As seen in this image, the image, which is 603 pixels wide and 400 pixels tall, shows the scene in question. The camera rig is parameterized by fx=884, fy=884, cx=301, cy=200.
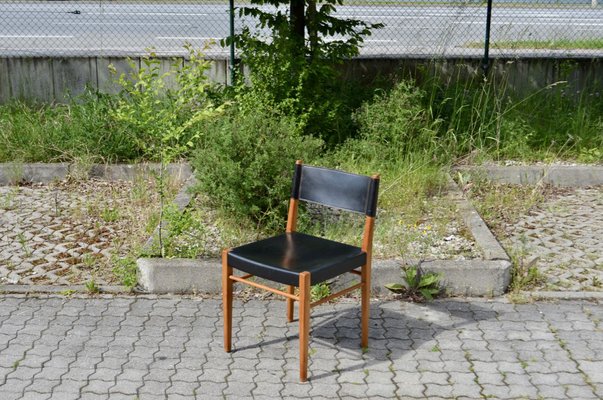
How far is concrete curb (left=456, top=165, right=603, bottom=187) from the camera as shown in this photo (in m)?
8.30

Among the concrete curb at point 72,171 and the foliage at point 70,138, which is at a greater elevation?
the foliage at point 70,138

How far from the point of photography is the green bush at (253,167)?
Result: 652cm

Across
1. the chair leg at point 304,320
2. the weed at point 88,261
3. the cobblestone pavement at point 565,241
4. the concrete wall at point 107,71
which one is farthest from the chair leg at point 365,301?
the concrete wall at point 107,71

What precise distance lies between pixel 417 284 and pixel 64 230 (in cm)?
294

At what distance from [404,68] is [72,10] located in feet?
31.8

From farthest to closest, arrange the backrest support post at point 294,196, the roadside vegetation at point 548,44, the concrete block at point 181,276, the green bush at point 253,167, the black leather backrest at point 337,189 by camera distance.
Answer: the roadside vegetation at point 548,44 → the green bush at point 253,167 → the concrete block at point 181,276 → the backrest support post at point 294,196 → the black leather backrest at point 337,189

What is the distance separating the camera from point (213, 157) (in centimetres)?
664

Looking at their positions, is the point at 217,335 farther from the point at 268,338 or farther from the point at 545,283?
the point at 545,283

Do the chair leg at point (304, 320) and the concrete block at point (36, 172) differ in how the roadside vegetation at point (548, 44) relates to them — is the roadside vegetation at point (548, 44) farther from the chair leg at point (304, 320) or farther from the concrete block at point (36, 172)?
the chair leg at point (304, 320)

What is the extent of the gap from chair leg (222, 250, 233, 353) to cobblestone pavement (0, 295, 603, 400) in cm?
10

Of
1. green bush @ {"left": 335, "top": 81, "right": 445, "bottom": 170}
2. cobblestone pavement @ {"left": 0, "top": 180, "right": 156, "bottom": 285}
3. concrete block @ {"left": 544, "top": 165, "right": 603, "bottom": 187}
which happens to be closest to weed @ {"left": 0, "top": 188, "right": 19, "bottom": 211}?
cobblestone pavement @ {"left": 0, "top": 180, "right": 156, "bottom": 285}

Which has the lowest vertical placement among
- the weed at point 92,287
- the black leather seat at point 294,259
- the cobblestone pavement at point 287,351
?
the cobblestone pavement at point 287,351

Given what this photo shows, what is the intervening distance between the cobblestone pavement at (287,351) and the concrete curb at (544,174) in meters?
2.68

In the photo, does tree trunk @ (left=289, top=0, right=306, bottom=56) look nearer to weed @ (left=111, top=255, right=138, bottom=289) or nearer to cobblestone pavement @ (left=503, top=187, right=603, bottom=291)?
cobblestone pavement @ (left=503, top=187, right=603, bottom=291)
